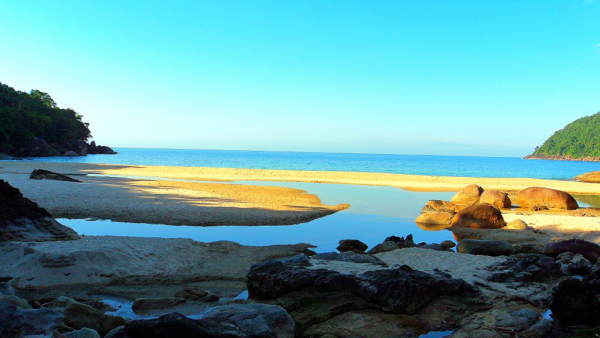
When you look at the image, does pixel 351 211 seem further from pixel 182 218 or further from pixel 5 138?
pixel 5 138

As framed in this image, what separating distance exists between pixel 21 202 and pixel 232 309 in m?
7.51

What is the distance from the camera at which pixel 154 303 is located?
6234 mm

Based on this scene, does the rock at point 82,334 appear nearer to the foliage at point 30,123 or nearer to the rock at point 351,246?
the rock at point 351,246

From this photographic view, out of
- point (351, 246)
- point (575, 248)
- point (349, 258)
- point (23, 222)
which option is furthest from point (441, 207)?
point (23, 222)

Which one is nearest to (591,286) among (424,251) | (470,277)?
(470,277)

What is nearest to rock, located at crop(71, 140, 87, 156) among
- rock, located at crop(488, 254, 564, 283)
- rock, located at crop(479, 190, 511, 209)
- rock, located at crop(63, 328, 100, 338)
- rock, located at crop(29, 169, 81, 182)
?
rock, located at crop(29, 169, 81, 182)

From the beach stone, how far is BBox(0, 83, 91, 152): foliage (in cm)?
7070

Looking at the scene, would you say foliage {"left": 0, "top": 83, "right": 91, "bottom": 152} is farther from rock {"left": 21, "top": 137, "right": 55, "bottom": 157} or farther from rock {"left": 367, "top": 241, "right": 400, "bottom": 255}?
rock {"left": 367, "top": 241, "right": 400, "bottom": 255}

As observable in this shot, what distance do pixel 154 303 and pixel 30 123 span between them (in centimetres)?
8111

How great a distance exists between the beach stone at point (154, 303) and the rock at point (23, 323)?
1818 mm

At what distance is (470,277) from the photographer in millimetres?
7430

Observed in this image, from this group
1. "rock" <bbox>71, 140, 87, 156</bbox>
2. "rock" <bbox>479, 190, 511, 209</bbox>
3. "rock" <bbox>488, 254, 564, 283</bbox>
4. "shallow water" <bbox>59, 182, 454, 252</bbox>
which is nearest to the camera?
"rock" <bbox>488, 254, 564, 283</bbox>

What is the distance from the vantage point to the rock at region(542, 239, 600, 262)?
9469 millimetres

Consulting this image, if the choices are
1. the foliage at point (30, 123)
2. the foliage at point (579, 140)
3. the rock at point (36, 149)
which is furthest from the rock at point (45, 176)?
the foliage at point (579, 140)
